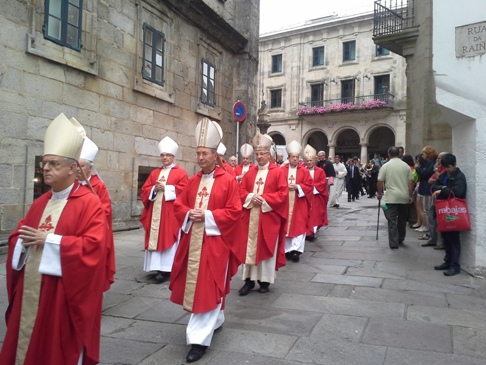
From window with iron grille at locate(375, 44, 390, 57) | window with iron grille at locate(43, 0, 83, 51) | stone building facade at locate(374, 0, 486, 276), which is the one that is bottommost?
stone building facade at locate(374, 0, 486, 276)

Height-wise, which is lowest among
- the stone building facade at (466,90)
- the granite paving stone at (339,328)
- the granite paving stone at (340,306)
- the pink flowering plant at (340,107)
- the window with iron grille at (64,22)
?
the granite paving stone at (339,328)

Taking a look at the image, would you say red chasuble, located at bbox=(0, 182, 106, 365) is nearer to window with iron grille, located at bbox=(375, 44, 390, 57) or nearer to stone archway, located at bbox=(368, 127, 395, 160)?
window with iron grille, located at bbox=(375, 44, 390, 57)

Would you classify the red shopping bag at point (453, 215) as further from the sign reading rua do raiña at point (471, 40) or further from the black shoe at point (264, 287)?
the black shoe at point (264, 287)

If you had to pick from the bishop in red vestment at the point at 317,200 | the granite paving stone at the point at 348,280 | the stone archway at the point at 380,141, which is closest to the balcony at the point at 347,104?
the stone archway at the point at 380,141

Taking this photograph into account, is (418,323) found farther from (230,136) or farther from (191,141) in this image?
(230,136)

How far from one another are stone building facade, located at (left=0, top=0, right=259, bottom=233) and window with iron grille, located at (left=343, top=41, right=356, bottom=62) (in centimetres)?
2178

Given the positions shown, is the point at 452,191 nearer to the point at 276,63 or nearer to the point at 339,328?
the point at 339,328

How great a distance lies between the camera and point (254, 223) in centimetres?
557

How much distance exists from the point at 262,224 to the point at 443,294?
2382mm

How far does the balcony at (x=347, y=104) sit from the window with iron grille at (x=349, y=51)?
3287mm

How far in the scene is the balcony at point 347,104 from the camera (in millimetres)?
32156

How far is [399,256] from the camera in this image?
7551 mm

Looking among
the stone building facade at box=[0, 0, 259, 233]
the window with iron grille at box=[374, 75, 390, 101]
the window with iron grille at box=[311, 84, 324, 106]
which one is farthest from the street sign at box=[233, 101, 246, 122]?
the window with iron grille at box=[311, 84, 324, 106]

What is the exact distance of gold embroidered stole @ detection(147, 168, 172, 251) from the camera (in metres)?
6.11
